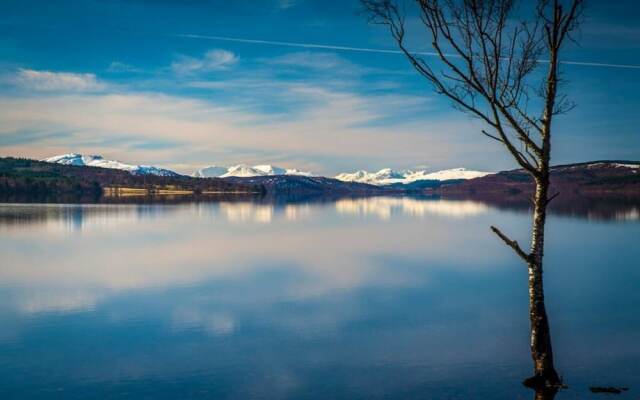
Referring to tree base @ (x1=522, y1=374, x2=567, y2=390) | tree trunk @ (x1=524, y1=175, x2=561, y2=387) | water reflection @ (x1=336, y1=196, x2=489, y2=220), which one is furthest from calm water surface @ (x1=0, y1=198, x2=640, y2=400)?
water reflection @ (x1=336, y1=196, x2=489, y2=220)

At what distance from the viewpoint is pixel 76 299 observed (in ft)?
67.8

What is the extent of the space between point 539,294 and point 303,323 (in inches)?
312

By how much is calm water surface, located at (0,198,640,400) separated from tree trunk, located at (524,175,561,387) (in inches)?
26.9

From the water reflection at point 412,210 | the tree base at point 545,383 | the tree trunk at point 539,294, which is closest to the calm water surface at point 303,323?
the tree base at point 545,383

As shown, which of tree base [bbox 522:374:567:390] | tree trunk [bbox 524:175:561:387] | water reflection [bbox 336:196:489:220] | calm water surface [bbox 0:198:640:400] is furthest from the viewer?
water reflection [bbox 336:196:489:220]

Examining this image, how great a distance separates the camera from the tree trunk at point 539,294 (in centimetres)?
1116

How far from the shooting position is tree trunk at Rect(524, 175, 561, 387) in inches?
439

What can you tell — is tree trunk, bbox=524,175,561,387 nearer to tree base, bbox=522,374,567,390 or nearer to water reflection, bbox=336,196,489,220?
tree base, bbox=522,374,567,390

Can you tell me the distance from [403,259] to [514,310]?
13849 mm

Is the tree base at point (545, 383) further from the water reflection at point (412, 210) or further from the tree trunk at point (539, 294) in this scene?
the water reflection at point (412, 210)

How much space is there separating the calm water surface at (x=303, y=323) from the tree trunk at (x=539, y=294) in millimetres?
682

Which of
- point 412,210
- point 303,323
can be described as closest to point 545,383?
point 303,323

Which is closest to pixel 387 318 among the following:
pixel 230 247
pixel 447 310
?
pixel 447 310

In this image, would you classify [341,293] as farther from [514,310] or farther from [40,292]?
[40,292]
